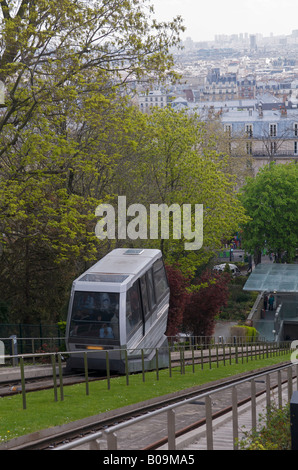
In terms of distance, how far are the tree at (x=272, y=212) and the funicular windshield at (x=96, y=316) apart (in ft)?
147

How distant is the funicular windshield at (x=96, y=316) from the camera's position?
2202 cm

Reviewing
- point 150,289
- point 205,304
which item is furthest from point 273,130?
point 150,289

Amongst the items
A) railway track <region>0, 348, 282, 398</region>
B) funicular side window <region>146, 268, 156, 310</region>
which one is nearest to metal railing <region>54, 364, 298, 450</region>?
railway track <region>0, 348, 282, 398</region>

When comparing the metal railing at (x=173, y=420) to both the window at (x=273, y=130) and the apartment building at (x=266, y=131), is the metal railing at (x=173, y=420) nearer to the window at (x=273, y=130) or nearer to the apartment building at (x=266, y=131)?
the apartment building at (x=266, y=131)

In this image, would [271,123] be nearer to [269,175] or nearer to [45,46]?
[269,175]

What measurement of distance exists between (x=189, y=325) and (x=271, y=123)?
75.4 m

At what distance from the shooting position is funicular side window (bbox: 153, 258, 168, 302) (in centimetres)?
2645

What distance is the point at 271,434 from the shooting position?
404 inches

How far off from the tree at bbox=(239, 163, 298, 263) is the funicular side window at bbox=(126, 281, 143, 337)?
43.4 meters

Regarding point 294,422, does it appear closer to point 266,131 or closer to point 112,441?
point 112,441

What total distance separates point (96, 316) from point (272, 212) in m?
46.0

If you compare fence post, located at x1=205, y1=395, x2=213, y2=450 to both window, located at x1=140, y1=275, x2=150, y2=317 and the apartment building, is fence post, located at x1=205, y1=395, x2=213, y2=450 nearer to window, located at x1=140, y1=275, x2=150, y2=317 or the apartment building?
window, located at x1=140, y1=275, x2=150, y2=317

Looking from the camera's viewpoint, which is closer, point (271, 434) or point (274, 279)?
point (271, 434)
